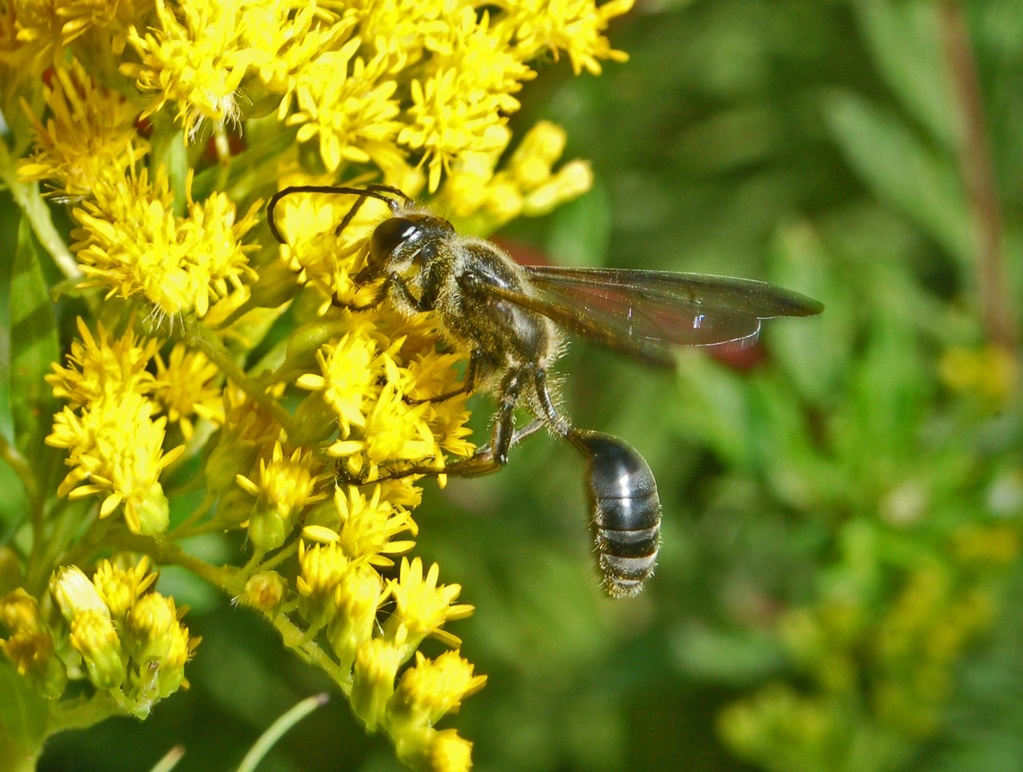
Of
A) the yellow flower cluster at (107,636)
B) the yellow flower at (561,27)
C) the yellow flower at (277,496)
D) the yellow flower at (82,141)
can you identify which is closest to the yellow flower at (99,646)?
the yellow flower cluster at (107,636)

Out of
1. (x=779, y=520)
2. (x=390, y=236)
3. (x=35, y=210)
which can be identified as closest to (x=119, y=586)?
(x=35, y=210)

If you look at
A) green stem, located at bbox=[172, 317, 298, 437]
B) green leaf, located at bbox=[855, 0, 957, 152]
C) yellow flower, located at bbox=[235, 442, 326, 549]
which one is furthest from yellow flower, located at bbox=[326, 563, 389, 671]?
green leaf, located at bbox=[855, 0, 957, 152]

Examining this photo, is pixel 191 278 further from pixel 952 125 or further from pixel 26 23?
pixel 952 125

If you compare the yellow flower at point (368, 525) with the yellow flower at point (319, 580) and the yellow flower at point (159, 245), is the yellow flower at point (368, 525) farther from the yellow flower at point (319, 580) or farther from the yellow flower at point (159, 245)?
the yellow flower at point (159, 245)

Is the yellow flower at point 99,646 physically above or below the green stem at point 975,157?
above

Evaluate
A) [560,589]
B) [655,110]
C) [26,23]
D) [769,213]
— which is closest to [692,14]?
[655,110]

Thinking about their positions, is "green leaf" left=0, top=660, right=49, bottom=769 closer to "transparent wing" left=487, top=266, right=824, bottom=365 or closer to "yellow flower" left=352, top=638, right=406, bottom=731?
"yellow flower" left=352, top=638, right=406, bottom=731
